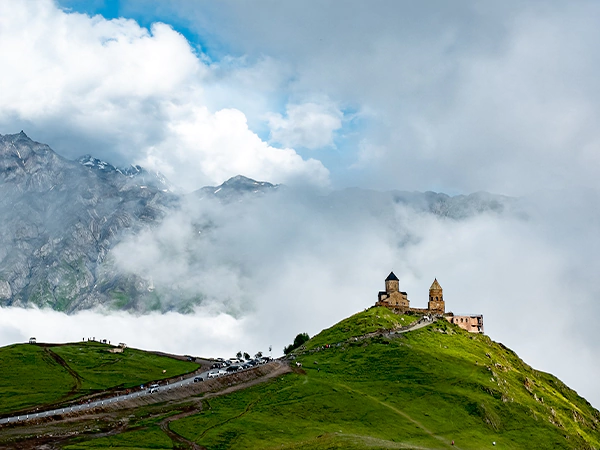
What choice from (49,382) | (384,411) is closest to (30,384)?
(49,382)

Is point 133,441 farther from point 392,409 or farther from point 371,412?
point 392,409

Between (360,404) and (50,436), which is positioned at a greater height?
(360,404)

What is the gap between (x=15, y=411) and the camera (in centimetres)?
13738

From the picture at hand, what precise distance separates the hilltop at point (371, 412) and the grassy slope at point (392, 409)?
28 cm

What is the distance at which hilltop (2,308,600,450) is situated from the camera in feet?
354

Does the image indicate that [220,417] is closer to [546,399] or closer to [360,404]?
[360,404]

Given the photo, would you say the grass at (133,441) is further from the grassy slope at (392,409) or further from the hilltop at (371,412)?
the grassy slope at (392,409)

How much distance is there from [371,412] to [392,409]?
6667 millimetres

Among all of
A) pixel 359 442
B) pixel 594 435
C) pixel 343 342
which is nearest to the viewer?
pixel 359 442

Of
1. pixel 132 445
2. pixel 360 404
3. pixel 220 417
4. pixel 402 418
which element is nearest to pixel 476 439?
pixel 402 418

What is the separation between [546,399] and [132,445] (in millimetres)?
131248

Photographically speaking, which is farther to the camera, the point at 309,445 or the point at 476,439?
the point at 476,439

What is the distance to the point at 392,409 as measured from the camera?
440ft

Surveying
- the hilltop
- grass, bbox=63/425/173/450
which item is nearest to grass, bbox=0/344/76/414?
the hilltop
